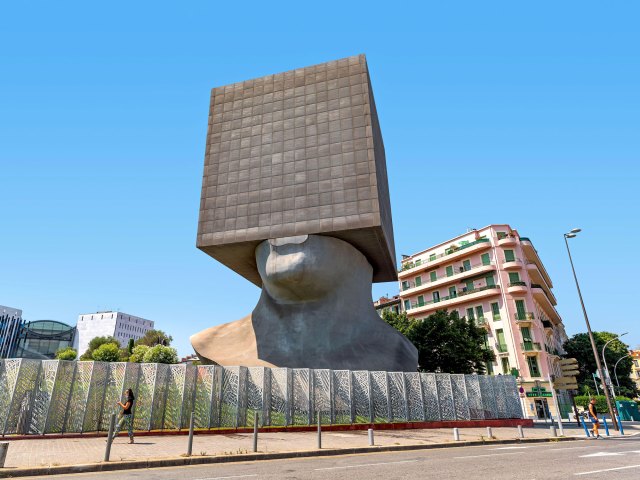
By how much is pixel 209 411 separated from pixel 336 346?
13.0 meters

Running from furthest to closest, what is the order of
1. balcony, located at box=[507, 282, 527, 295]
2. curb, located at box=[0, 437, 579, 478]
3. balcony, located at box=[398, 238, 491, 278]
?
balcony, located at box=[398, 238, 491, 278]
balcony, located at box=[507, 282, 527, 295]
curb, located at box=[0, 437, 579, 478]

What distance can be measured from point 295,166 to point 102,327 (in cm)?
14371

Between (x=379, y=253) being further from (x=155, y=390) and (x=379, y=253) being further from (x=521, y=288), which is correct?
(x=521, y=288)

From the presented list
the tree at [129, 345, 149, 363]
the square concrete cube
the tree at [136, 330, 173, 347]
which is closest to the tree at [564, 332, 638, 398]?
the square concrete cube

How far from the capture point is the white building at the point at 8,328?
384 feet

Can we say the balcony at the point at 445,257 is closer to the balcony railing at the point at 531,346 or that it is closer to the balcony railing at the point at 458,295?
the balcony railing at the point at 458,295

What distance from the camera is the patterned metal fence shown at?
1496cm

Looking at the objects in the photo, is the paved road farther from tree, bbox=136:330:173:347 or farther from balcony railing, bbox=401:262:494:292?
tree, bbox=136:330:173:347

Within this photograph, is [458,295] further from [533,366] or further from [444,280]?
[533,366]

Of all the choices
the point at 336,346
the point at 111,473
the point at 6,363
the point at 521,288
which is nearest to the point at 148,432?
the point at 6,363

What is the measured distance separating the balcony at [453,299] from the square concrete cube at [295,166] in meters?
22.1

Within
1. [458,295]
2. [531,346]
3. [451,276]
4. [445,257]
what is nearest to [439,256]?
[445,257]

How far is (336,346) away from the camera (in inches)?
1147

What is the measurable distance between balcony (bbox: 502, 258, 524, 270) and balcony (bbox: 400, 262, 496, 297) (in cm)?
147
